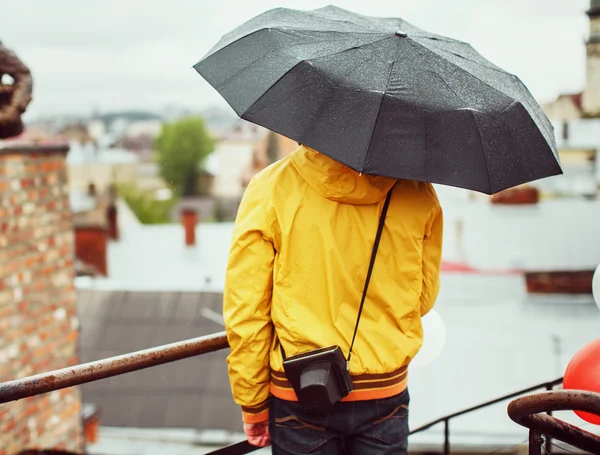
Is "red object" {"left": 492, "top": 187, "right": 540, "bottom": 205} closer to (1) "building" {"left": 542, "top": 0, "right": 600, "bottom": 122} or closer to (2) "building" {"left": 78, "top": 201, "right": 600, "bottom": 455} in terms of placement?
(2) "building" {"left": 78, "top": 201, "right": 600, "bottom": 455}

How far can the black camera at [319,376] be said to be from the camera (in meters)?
1.46

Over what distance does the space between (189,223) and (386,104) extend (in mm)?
16864

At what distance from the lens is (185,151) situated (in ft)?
186

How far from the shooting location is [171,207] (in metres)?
52.8

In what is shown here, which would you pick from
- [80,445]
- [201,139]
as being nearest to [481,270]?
[80,445]

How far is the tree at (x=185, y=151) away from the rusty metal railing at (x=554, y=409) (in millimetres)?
55344

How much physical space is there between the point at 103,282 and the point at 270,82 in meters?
13.7

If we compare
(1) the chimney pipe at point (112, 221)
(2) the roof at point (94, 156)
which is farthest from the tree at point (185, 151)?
(1) the chimney pipe at point (112, 221)

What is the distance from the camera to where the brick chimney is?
57.5ft

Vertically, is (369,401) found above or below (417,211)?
below

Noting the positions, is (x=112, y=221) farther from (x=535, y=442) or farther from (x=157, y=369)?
(x=535, y=442)

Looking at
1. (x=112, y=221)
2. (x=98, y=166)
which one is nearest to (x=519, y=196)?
(x=112, y=221)

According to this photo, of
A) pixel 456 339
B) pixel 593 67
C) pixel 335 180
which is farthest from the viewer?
pixel 593 67

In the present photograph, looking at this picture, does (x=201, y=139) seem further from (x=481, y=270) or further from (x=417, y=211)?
(x=417, y=211)
